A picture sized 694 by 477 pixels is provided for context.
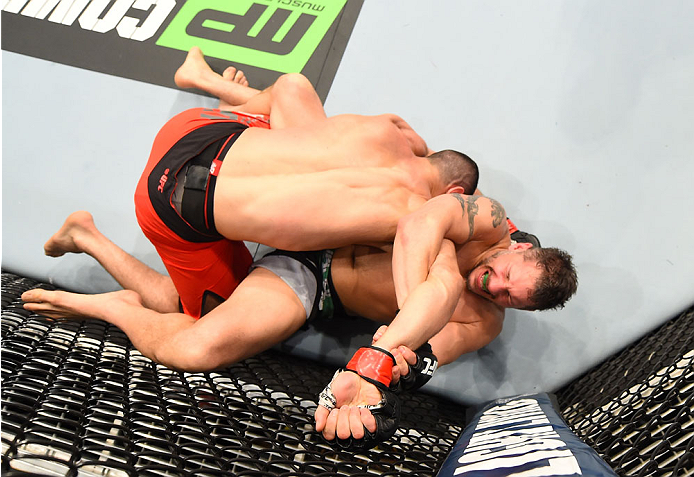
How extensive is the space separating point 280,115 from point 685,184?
5.08ft

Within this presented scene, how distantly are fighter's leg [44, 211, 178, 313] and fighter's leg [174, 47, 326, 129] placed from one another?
2.26 feet

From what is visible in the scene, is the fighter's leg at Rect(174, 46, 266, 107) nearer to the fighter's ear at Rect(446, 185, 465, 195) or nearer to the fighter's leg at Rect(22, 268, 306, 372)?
the fighter's leg at Rect(22, 268, 306, 372)

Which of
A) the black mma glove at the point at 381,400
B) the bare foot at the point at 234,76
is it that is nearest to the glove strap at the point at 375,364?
the black mma glove at the point at 381,400

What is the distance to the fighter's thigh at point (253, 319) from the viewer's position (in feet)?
4.81

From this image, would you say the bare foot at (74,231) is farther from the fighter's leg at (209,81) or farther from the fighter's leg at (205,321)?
the fighter's leg at (209,81)

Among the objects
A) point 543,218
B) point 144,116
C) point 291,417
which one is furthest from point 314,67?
point 291,417

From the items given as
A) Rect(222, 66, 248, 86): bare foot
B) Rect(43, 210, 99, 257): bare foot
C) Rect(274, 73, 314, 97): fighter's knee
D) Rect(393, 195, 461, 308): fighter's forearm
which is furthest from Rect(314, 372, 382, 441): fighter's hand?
Rect(222, 66, 248, 86): bare foot

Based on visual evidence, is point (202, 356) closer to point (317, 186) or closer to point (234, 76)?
point (317, 186)

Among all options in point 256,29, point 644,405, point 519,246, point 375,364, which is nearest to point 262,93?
point 256,29

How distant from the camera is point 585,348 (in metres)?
1.87

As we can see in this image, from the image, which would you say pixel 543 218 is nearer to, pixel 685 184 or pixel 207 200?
pixel 685 184

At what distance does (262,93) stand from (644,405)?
1.59 metres

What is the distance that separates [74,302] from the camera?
5.65ft

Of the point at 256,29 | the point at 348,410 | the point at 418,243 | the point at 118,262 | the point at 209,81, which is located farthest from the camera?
the point at 256,29
